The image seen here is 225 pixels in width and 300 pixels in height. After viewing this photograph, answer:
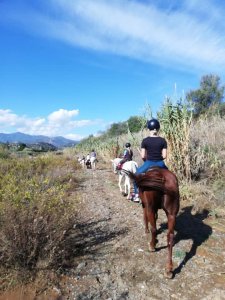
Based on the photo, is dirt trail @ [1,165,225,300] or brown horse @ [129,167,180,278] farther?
brown horse @ [129,167,180,278]

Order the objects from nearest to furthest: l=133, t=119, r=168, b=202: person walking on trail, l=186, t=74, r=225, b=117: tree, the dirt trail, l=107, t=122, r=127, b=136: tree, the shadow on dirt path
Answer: the dirt trail < the shadow on dirt path < l=133, t=119, r=168, b=202: person walking on trail < l=186, t=74, r=225, b=117: tree < l=107, t=122, r=127, b=136: tree

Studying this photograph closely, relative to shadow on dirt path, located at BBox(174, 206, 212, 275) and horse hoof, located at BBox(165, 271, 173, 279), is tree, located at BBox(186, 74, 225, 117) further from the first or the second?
horse hoof, located at BBox(165, 271, 173, 279)

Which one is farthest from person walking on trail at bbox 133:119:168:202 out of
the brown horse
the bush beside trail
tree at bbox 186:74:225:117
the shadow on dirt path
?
tree at bbox 186:74:225:117

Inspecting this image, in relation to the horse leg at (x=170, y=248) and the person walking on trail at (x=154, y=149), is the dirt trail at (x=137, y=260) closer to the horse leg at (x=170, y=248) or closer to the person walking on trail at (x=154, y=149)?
the horse leg at (x=170, y=248)

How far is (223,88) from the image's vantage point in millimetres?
27406

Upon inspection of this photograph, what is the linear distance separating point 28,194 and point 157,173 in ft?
6.47

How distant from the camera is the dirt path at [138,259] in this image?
4801 mm

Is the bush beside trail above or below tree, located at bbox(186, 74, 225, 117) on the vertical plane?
below

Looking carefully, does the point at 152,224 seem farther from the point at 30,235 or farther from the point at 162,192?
the point at 30,235

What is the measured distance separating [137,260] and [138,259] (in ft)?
0.13

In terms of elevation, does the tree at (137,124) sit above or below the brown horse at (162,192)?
above

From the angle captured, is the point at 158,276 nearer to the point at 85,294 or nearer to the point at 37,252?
the point at 85,294

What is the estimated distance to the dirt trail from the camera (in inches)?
188

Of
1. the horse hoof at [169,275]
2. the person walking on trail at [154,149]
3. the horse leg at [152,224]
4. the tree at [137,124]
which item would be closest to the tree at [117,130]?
the tree at [137,124]
